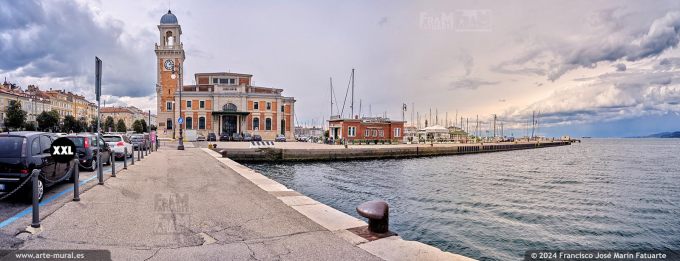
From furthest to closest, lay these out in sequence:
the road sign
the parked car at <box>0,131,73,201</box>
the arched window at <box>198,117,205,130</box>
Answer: the arched window at <box>198,117,205,130</box> → the road sign → the parked car at <box>0,131,73,201</box>

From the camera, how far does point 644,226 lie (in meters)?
13.8

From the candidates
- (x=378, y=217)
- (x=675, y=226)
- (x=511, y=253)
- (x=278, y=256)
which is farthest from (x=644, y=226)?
(x=278, y=256)

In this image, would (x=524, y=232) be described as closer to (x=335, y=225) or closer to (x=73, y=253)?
(x=335, y=225)

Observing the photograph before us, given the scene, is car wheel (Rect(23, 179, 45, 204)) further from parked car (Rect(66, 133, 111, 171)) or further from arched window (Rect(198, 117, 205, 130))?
arched window (Rect(198, 117, 205, 130))

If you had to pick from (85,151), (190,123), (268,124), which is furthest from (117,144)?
(268,124)

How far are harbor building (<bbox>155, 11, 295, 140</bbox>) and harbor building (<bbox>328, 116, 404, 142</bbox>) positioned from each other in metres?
16.7

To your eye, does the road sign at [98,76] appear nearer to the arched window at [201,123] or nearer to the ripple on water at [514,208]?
the ripple on water at [514,208]

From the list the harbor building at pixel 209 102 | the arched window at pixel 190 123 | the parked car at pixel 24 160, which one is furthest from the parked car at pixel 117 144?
the arched window at pixel 190 123

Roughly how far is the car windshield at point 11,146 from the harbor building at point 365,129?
5424 cm

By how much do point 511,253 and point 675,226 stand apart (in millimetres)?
8386

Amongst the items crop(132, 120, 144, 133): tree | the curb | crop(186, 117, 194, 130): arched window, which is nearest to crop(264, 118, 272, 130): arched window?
crop(186, 117, 194, 130): arched window

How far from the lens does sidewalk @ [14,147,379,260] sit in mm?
5312

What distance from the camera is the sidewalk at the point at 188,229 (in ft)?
17.4

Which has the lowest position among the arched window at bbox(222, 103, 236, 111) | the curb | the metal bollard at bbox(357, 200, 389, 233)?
the curb
